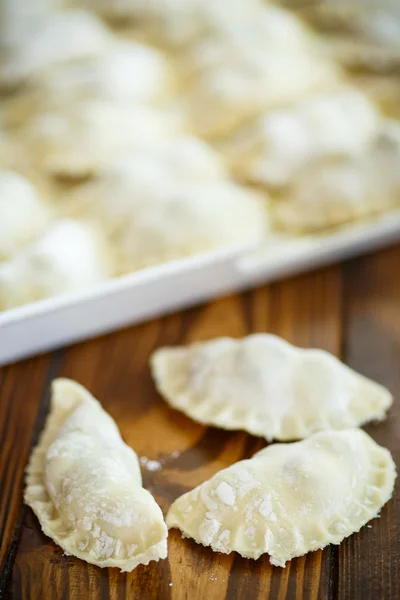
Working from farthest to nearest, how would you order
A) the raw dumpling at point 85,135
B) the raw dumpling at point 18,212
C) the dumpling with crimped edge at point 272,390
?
the raw dumpling at point 85,135 < the raw dumpling at point 18,212 < the dumpling with crimped edge at point 272,390

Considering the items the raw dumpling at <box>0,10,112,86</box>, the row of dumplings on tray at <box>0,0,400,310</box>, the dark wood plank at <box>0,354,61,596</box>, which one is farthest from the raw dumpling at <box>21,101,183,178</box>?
the dark wood plank at <box>0,354,61,596</box>

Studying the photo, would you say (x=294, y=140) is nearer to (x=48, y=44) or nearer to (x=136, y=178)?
(x=136, y=178)

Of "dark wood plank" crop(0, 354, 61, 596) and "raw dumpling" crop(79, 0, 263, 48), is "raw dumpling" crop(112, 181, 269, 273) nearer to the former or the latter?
"dark wood plank" crop(0, 354, 61, 596)

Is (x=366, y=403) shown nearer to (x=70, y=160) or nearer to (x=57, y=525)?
(x=57, y=525)

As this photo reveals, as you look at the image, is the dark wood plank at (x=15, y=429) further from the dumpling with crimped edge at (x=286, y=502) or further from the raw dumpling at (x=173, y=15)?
the raw dumpling at (x=173, y=15)

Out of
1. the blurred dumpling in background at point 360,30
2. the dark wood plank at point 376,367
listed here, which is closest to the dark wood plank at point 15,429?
the dark wood plank at point 376,367

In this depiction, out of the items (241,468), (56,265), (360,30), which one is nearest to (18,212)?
(56,265)
